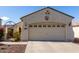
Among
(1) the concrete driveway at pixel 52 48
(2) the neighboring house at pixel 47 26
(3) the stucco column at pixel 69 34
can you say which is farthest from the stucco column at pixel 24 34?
(1) the concrete driveway at pixel 52 48

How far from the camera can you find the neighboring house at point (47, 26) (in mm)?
20859

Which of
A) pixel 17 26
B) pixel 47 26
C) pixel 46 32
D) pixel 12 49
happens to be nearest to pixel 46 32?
pixel 46 32

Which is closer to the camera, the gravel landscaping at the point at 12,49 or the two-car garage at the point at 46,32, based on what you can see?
the gravel landscaping at the point at 12,49

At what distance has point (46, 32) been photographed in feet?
68.4

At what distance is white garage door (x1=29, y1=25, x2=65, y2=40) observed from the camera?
20.8 meters

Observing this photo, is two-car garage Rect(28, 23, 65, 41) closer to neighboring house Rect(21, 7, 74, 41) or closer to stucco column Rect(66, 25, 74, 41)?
neighboring house Rect(21, 7, 74, 41)

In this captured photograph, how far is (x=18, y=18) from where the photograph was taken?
21094 millimetres

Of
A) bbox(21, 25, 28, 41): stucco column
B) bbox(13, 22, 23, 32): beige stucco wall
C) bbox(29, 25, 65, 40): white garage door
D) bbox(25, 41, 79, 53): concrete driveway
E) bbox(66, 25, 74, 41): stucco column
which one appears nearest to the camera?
bbox(25, 41, 79, 53): concrete driveway

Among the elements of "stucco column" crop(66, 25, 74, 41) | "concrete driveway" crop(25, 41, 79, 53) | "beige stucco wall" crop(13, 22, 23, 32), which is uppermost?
"beige stucco wall" crop(13, 22, 23, 32)

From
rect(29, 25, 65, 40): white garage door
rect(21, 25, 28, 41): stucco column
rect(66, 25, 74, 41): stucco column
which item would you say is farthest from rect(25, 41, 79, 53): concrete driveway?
rect(21, 25, 28, 41): stucco column

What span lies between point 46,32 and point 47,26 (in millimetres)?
729

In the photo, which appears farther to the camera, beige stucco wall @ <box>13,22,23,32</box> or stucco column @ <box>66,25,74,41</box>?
beige stucco wall @ <box>13,22,23,32</box>

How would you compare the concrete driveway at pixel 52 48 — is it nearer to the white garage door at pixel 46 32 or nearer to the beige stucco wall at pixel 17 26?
the white garage door at pixel 46 32

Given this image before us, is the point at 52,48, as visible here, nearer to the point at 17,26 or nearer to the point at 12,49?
the point at 12,49
